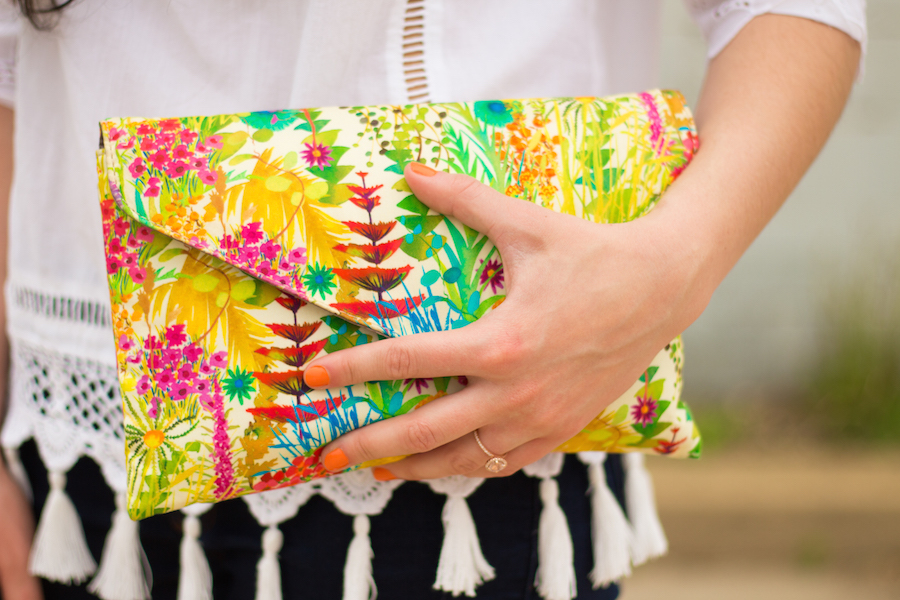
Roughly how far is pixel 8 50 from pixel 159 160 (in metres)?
0.40

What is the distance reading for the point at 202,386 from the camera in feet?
1.77

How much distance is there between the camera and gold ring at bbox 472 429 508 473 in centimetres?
56

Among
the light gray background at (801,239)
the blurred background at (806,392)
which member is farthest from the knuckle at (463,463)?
the light gray background at (801,239)

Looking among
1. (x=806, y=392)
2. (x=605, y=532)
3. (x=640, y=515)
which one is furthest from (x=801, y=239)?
(x=605, y=532)

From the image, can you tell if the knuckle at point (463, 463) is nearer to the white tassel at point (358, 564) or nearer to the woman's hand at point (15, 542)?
the white tassel at point (358, 564)

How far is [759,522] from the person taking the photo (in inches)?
77.1

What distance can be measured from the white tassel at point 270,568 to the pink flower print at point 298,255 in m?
0.33

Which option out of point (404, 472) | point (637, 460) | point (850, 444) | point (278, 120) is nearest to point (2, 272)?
point (278, 120)

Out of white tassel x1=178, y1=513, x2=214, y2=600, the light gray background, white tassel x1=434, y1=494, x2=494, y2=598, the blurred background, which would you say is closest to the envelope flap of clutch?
white tassel x1=434, y1=494, x2=494, y2=598

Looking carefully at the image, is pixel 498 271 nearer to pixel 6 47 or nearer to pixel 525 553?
pixel 525 553

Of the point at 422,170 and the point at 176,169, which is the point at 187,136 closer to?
the point at 176,169

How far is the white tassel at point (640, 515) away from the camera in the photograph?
2.60 ft

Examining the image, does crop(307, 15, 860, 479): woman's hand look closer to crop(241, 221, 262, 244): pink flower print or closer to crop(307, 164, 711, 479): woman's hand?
crop(307, 164, 711, 479): woman's hand

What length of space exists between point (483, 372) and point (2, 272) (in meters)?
0.72
